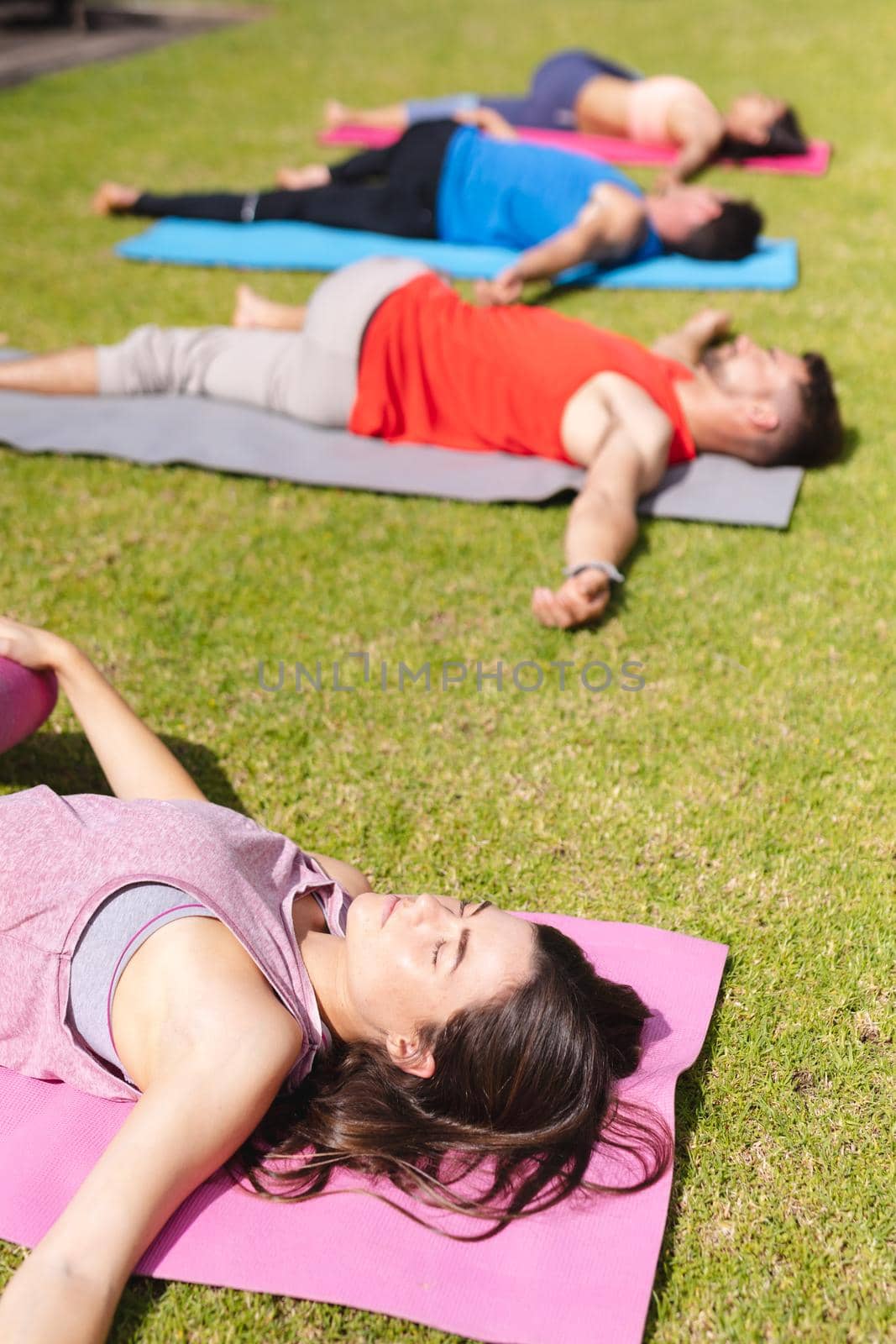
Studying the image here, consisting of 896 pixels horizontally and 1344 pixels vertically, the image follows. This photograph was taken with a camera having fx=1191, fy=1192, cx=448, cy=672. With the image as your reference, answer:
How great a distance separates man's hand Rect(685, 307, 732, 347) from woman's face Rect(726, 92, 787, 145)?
11.2 feet

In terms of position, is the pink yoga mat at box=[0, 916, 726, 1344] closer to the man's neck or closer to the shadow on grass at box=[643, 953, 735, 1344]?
the shadow on grass at box=[643, 953, 735, 1344]

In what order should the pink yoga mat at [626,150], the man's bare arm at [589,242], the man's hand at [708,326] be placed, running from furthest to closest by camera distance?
the pink yoga mat at [626,150]
the man's bare arm at [589,242]
the man's hand at [708,326]

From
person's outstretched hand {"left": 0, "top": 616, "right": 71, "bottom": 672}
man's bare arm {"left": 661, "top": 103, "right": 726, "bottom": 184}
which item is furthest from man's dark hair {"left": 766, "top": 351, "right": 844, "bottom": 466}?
man's bare arm {"left": 661, "top": 103, "right": 726, "bottom": 184}

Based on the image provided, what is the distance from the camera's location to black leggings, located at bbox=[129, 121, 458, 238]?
690 cm

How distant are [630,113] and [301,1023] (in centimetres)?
818

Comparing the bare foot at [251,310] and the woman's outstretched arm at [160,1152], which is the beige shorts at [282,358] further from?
the woman's outstretched arm at [160,1152]

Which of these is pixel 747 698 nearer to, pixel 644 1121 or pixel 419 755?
pixel 419 755

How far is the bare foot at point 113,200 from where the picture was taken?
24.5ft

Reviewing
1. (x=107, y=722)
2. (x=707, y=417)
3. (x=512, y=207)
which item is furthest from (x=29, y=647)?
(x=512, y=207)

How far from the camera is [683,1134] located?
2.49m

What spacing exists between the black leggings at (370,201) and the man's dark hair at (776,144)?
2.63 meters

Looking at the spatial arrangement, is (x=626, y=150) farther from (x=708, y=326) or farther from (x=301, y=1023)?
(x=301, y=1023)

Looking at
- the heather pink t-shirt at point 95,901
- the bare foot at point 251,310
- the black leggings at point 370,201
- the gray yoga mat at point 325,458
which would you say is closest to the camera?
the heather pink t-shirt at point 95,901

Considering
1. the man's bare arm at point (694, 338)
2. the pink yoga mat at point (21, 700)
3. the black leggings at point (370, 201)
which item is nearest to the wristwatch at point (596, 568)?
the man's bare arm at point (694, 338)
